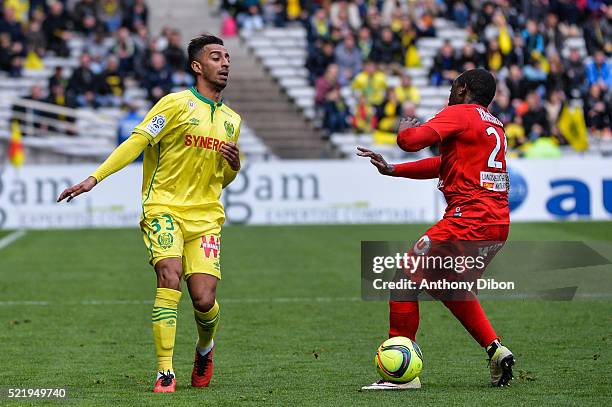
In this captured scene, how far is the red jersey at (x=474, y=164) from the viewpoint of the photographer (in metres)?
8.23

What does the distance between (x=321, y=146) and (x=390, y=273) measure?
2119 centimetres

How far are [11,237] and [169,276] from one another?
15.3 meters

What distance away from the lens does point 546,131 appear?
28.8 meters

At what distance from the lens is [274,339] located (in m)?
11.0

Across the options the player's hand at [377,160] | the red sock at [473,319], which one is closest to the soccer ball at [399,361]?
the red sock at [473,319]

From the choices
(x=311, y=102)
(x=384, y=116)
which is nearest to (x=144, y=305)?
(x=384, y=116)

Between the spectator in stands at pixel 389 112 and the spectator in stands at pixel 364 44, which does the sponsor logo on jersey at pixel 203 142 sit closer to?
the spectator in stands at pixel 389 112

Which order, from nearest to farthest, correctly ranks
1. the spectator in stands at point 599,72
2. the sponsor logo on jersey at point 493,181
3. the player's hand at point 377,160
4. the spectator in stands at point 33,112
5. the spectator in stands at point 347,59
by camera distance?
the player's hand at point 377,160
the sponsor logo on jersey at point 493,181
the spectator in stands at point 33,112
the spectator in stands at point 599,72
the spectator in stands at point 347,59

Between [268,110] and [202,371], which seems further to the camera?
[268,110]

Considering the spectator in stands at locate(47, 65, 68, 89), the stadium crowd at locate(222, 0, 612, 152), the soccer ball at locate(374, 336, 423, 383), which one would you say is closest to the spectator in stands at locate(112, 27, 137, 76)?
the spectator in stands at locate(47, 65, 68, 89)

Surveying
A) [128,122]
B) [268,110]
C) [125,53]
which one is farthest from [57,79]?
[268,110]

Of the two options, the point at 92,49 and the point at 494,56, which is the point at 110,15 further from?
the point at 494,56

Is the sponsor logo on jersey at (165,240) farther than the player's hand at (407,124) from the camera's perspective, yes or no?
Yes

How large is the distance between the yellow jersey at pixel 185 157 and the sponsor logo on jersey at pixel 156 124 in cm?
1
